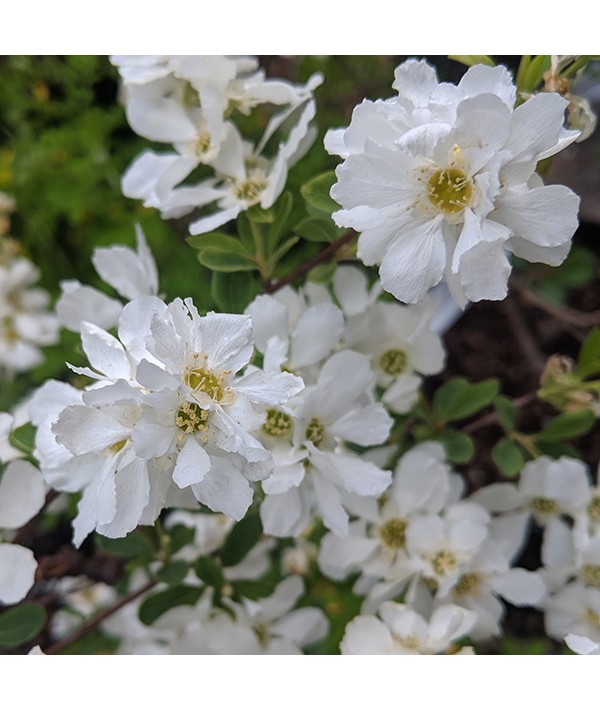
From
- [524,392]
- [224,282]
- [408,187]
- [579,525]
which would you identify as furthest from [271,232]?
[524,392]

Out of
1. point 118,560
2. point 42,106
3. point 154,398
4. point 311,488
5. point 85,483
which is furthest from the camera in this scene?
point 42,106

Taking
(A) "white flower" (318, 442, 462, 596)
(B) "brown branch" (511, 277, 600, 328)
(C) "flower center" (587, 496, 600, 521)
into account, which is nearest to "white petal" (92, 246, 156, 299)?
(A) "white flower" (318, 442, 462, 596)

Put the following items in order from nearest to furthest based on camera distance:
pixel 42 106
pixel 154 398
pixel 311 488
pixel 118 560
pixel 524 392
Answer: pixel 154 398, pixel 311 488, pixel 118 560, pixel 524 392, pixel 42 106

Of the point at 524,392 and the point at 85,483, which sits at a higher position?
the point at 85,483

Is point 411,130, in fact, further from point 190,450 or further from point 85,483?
point 85,483

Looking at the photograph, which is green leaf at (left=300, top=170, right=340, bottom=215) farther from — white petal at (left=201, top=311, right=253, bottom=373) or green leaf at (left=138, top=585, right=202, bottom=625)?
green leaf at (left=138, top=585, right=202, bottom=625)

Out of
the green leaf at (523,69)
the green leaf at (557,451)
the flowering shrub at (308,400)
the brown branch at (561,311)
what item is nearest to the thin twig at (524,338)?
the brown branch at (561,311)
